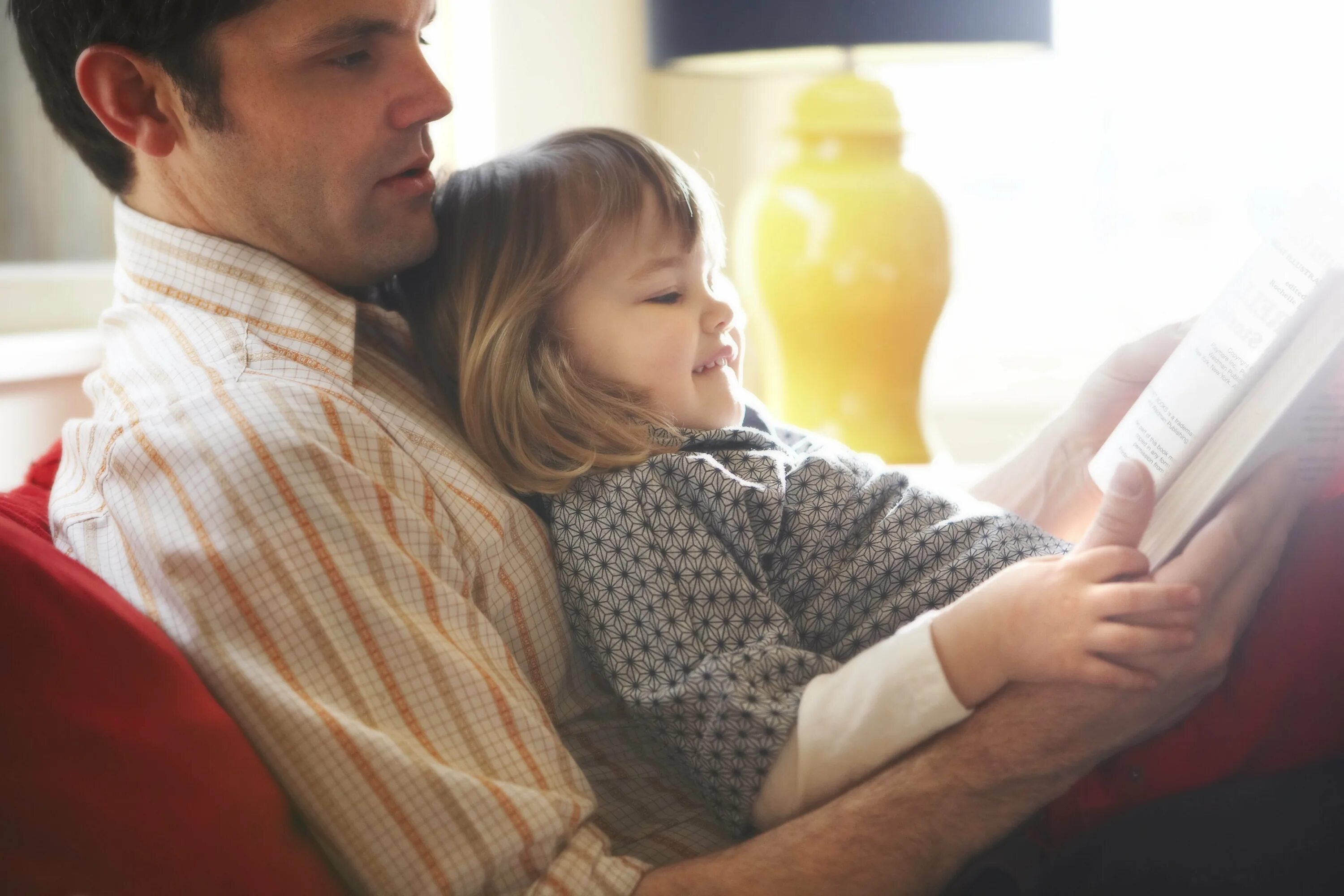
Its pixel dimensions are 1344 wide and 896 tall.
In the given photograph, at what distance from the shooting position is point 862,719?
2.78ft

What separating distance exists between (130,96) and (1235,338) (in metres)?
0.89

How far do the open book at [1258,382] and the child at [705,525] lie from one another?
91 millimetres

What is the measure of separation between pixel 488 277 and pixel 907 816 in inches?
23.0

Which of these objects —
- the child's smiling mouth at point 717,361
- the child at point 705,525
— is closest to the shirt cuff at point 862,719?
the child at point 705,525

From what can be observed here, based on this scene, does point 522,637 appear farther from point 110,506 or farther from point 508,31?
point 508,31

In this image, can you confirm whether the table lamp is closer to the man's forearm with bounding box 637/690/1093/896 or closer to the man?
the man

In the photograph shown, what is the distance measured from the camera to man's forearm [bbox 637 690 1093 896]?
32.1 inches

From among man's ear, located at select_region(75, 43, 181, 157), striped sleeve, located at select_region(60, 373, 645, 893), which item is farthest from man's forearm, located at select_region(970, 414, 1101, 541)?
man's ear, located at select_region(75, 43, 181, 157)

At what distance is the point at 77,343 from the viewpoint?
58.0 inches

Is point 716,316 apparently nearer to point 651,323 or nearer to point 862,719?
point 651,323

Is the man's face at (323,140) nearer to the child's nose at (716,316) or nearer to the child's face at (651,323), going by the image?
the child's face at (651,323)

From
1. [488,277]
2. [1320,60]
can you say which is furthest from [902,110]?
[1320,60]

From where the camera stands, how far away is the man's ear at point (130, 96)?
0.97 m

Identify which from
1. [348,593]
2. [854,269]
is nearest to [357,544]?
[348,593]
